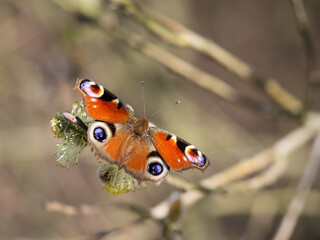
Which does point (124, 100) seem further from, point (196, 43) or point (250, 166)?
point (250, 166)

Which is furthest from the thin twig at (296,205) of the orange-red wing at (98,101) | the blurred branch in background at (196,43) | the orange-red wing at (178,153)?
the orange-red wing at (98,101)

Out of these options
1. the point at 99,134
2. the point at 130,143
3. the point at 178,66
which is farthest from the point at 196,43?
the point at 99,134

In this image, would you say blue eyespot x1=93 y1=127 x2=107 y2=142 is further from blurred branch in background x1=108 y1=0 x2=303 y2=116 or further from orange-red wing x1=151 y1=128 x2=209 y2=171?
blurred branch in background x1=108 y1=0 x2=303 y2=116

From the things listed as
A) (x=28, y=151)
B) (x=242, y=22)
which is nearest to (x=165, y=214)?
(x=28, y=151)

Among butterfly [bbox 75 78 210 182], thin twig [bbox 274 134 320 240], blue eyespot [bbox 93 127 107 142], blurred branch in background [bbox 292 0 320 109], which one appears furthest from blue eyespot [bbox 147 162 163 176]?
blurred branch in background [bbox 292 0 320 109]

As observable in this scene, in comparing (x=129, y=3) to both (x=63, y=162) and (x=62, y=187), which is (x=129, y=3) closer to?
(x=63, y=162)
